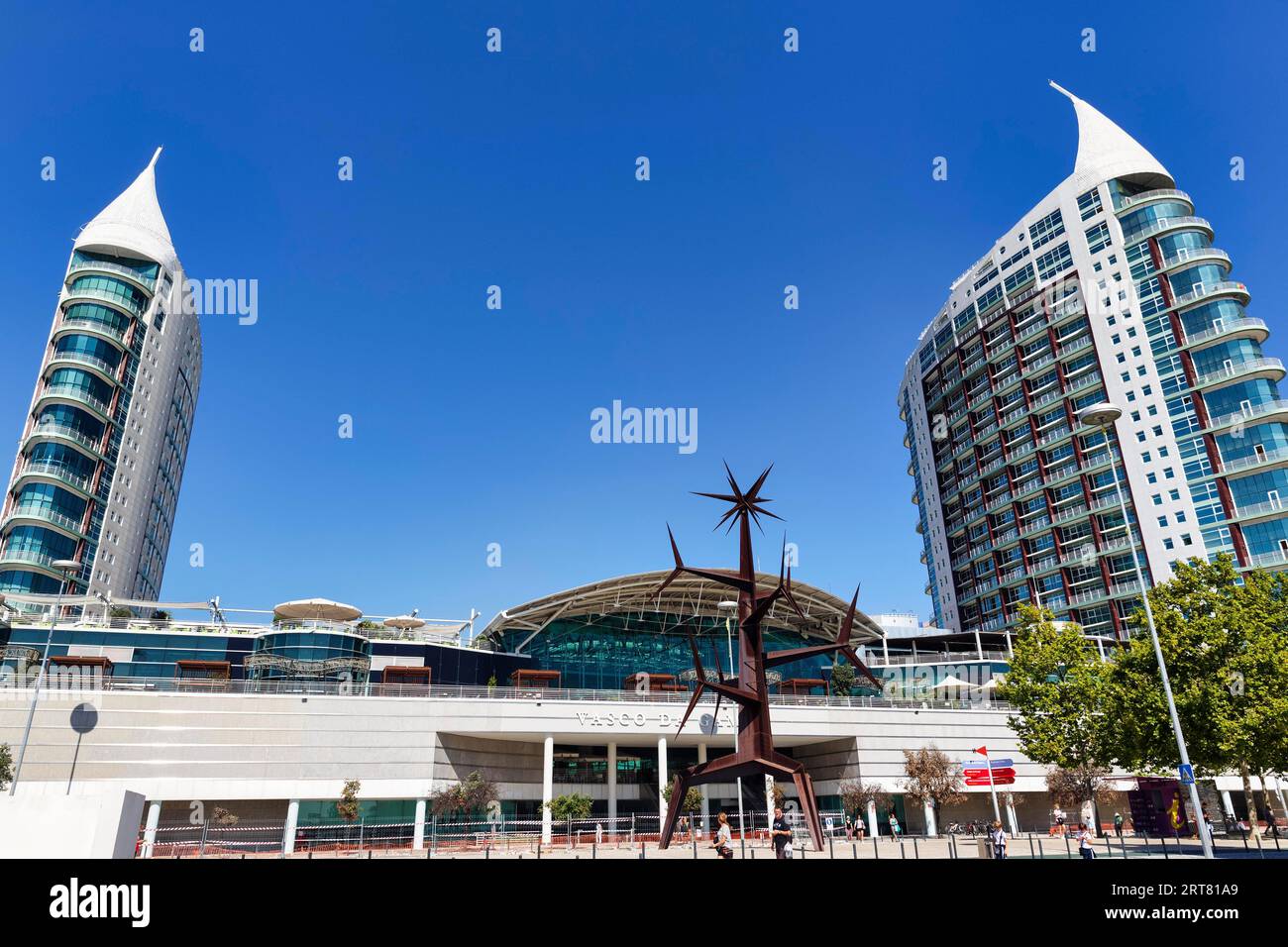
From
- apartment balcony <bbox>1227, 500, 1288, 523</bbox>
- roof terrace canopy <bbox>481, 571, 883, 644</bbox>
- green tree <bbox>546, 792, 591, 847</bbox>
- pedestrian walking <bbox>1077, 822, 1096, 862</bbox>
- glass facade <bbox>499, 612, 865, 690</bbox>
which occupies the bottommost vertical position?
pedestrian walking <bbox>1077, 822, 1096, 862</bbox>

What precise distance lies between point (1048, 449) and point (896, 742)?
5339 centimetres

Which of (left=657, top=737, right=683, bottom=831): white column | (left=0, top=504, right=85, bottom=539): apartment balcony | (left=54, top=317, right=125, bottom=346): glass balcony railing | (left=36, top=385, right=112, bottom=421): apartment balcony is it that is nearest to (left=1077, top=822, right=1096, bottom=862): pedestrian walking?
(left=657, top=737, right=683, bottom=831): white column

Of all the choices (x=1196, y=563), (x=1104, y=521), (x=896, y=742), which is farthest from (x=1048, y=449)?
(x=1196, y=563)

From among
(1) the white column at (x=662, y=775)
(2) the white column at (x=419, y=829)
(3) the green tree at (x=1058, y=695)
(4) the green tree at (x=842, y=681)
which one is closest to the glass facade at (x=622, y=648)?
(4) the green tree at (x=842, y=681)

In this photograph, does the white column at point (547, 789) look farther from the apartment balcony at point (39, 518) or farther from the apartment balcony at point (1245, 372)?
the apartment balcony at point (1245, 372)

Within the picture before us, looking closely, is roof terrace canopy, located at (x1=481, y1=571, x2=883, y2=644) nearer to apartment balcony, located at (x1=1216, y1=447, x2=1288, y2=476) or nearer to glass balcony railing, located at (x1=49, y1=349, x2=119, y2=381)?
apartment balcony, located at (x1=1216, y1=447, x2=1288, y2=476)

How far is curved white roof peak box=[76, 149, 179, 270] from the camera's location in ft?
278

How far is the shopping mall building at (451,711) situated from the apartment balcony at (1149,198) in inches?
2125

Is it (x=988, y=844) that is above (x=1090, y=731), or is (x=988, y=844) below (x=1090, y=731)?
below

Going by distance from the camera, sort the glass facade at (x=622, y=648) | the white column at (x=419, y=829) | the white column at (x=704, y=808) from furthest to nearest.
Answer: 1. the glass facade at (x=622, y=648)
2. the white column at (x=704, y=808)
3. the white column at (x=419, y=829)

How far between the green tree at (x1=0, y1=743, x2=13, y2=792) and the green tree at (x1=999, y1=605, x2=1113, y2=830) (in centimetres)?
5118

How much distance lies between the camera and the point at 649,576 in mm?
67875

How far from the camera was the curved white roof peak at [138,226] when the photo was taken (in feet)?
278

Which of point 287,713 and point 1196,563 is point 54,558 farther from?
point 1196,563
